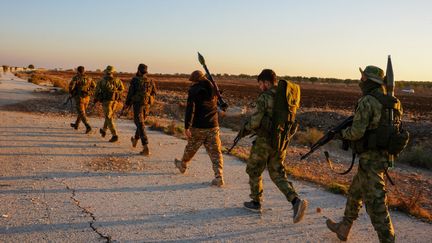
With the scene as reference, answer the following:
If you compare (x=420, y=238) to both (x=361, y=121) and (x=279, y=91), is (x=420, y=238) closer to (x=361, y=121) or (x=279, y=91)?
(x=361, y=121)

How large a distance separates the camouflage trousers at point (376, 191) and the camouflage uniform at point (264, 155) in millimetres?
1039

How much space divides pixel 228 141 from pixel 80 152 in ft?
17.4

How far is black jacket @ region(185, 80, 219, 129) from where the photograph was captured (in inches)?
282

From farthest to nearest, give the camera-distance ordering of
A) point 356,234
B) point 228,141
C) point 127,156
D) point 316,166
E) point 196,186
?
point 228,141 → point 316,166 → point 127,156 → point 196,186 → point 356,234

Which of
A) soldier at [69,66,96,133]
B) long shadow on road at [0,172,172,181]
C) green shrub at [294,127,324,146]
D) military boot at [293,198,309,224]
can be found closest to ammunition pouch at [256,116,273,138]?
military boot at [293,198,309,224]

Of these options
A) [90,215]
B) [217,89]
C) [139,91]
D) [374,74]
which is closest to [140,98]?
[139,91]

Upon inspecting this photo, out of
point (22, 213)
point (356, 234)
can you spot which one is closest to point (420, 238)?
point (356, 234)

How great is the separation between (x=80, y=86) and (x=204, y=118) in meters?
6.02

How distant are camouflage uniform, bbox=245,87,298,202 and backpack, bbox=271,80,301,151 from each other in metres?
0.09

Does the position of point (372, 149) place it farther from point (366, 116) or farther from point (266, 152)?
point (266, 152)

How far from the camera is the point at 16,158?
8727 mm

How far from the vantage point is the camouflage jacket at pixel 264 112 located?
18.1 feet

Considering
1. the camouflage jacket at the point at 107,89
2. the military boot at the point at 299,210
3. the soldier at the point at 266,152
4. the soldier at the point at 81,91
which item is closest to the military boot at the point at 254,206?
the soldier at the point at 266,152

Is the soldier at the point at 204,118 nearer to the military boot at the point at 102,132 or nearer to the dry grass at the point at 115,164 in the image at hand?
the dry grass at the point at 115,164
